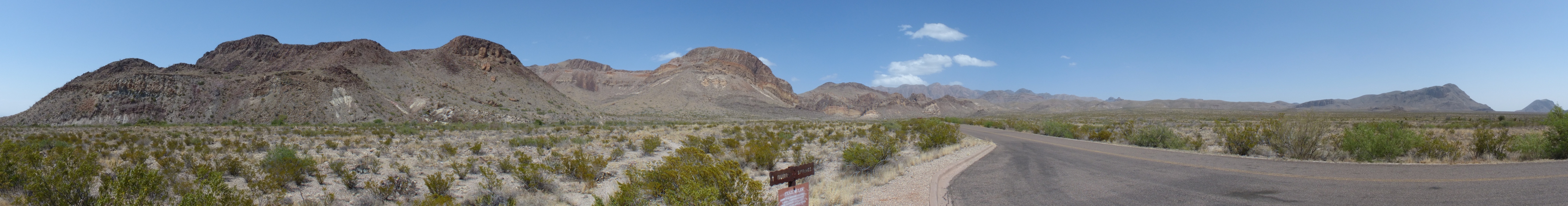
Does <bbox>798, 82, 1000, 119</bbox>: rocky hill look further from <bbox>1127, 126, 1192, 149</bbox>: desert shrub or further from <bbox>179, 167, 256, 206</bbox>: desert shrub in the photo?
<bbox>179, 167, 256, 206</bbox>: desert shrub

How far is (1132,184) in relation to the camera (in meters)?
8.63

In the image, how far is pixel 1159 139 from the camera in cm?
1856

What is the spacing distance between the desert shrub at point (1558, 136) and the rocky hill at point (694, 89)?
224 feet

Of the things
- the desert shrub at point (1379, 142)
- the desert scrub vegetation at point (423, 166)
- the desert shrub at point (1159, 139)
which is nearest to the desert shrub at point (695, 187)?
the desert scrub vegetation at point (423, 166)

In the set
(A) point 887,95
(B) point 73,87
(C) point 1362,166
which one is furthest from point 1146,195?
(A) point 887,95

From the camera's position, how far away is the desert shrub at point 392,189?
786 cm

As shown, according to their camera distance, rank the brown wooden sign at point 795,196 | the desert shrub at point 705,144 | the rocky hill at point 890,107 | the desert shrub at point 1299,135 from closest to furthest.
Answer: the brown wooden sign at point 795,196 < the desert shrub at point 1299,135 < the desert shrub at point 705,144 < the rocky hill at point 890,107

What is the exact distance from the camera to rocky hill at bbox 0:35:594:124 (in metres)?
37.9

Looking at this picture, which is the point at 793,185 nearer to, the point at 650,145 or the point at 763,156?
the point at 763,156

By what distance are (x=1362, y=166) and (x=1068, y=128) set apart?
19.4 m

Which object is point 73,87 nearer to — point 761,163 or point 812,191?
point 761,163

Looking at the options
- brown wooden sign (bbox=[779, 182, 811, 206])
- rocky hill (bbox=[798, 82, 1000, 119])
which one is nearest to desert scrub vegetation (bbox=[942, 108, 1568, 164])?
brown wooden sign (bbox=[779, 182, 811, 206])

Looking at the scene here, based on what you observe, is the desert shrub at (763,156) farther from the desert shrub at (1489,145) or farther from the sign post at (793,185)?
the desert shrub at (1489,145)

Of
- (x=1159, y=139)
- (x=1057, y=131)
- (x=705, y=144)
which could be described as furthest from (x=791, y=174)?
(x=1057, y=131)
